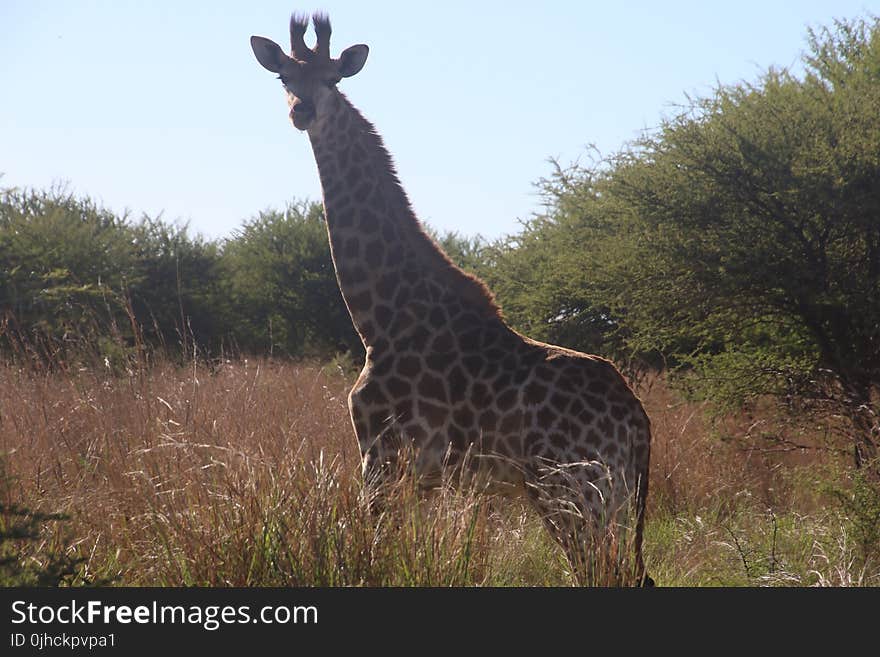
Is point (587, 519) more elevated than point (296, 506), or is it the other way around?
point (296, 506)

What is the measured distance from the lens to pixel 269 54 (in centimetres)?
593

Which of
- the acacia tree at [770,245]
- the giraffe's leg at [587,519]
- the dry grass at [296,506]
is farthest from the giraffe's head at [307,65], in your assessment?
the acacia tree at [770,245]

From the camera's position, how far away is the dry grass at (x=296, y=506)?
162 inches

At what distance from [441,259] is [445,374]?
29.9 inches

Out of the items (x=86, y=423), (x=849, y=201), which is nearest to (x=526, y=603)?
(x=86, y=423)

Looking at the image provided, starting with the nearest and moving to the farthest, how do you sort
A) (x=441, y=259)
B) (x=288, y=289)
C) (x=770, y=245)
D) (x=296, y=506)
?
(x=296, y=506)
(x=441, y=259)
(x=770, y=245)
(x=288, y=289)

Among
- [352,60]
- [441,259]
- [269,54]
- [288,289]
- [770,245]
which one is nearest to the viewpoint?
[441,259]

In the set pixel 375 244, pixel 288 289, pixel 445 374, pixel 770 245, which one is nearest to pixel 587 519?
pixel 445 374

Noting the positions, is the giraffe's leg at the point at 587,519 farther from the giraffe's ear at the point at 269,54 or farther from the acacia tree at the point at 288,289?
the acacia tree at the point at 288,289

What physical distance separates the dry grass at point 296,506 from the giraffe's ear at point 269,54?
224 cm

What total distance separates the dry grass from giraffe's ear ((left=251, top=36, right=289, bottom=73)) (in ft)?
7.35

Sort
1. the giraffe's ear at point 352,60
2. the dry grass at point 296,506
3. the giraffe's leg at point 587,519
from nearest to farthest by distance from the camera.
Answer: the dry grass at point 296,506, the giraffe's leg at point 587,519, the giraffe's ear at point 352,60

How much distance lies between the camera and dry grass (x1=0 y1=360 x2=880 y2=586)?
4.12m

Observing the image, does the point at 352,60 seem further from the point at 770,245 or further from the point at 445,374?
the point at 770,245
